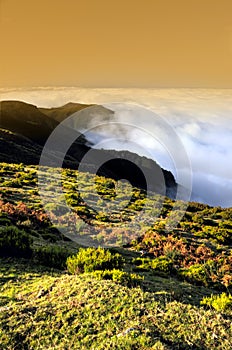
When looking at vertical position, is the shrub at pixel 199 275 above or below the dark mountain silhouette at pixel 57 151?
below

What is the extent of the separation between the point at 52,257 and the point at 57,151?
8192 centimetres

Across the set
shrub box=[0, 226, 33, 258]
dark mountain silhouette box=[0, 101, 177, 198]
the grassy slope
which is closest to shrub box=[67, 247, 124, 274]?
the grassy slope

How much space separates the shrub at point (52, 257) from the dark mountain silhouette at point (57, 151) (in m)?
47.2

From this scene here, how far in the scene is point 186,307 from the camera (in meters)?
10.3

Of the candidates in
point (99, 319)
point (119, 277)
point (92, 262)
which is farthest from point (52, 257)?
point (99, 319)

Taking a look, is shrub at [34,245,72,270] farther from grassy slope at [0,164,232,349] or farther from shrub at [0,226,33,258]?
shrub at [0,226,33,258]

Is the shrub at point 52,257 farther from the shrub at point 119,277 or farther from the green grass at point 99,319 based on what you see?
the shrub at point 119,277

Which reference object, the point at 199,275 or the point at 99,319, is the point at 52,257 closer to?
the point at 99,319

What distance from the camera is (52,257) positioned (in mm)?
14008

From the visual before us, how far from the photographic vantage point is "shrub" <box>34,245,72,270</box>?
13836mm

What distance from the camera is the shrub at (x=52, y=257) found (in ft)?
45.4

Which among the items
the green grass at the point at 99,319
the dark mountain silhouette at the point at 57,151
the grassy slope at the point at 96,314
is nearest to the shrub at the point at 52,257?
the grassy slope at the point at 96,314

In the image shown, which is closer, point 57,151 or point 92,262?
point 92,262

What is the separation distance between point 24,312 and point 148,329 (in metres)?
3.62
